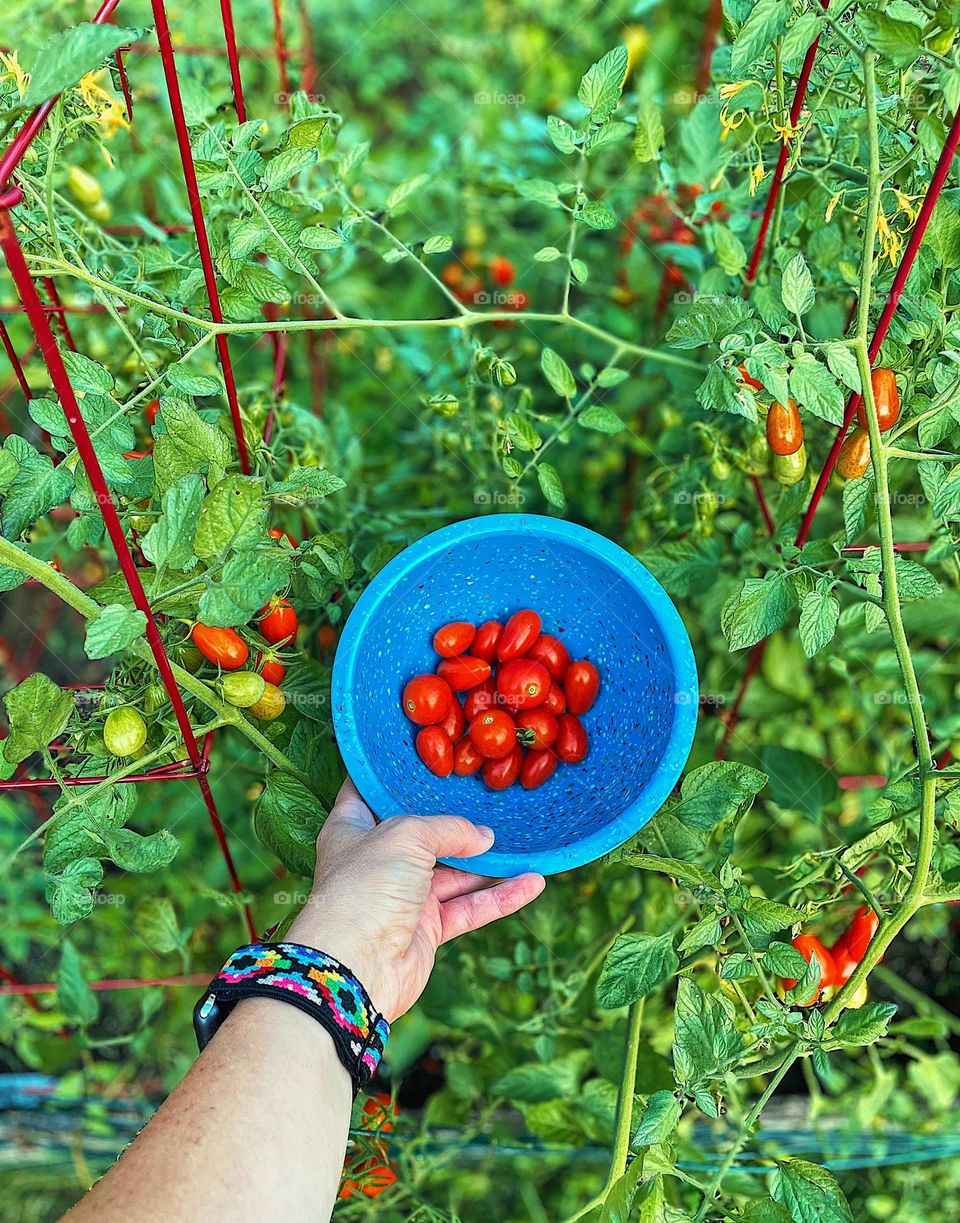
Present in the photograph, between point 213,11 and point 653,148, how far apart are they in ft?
5.28

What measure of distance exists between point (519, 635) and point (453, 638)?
0.09 m

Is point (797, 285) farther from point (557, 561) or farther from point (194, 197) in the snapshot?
point (194, 197)

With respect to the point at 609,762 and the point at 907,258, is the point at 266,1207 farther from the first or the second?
the point at 907,258

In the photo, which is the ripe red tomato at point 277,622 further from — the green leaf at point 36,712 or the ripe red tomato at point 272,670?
the green leaf at point 36,712

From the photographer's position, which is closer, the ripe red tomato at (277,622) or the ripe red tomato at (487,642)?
the ripe red tomato at (277,622)

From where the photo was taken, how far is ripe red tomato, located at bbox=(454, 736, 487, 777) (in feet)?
4.14

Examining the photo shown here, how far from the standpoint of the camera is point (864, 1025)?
0.93m

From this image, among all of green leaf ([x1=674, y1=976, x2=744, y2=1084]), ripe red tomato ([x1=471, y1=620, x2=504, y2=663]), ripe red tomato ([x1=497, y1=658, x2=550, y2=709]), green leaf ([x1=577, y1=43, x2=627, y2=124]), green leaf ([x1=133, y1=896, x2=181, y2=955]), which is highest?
green leaf ([x1=577, y1=43, x2=627, y2=124])

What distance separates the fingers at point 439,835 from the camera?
100 cm

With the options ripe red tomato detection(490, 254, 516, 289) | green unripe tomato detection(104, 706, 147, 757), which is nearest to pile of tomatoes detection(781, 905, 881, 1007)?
green unripe tomato detection(104, 706, 147, 757)

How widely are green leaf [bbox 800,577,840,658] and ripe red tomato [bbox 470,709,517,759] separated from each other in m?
0.39

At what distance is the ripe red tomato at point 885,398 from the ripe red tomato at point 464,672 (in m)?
0.54

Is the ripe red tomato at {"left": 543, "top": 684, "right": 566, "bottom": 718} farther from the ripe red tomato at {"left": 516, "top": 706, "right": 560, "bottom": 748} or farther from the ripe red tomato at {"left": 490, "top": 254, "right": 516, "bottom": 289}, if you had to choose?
the ripe red tomato at {"left": 490, "top": 254, "right": 516, "bottom": 289}

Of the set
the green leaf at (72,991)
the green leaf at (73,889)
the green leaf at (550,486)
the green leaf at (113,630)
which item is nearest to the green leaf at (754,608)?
the green leaf at (550,486)
